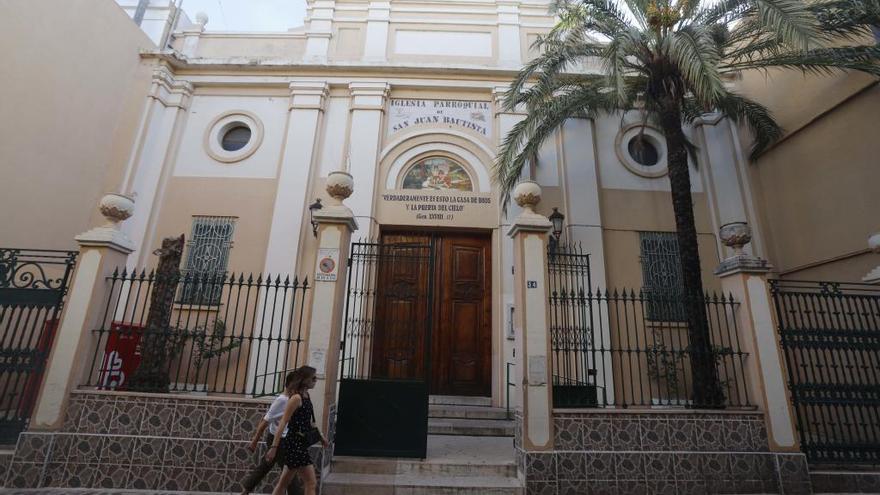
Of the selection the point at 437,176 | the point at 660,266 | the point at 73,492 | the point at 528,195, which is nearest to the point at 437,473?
the point at 528,195

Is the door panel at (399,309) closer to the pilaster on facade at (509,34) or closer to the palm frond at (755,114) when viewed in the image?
the pilaster on facade at (509,34)

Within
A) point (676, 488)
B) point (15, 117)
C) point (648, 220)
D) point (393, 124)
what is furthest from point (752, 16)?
point (15, 117)

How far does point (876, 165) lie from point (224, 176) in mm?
12296

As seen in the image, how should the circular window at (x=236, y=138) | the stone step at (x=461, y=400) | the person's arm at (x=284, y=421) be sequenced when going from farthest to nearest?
the circular window at (x=236, y=138)
the stone step at (x=461, y=400)
the person's arm at (x=284, y=421)

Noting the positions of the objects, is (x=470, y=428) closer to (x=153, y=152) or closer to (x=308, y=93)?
(x=308, y=93)

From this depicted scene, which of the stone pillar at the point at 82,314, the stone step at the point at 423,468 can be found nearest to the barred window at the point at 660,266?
the stone step at the point at 423,468

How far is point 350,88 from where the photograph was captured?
33.3 ft

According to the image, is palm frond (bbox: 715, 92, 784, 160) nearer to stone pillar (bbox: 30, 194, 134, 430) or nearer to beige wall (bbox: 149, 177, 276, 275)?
beige wall (bbox: 149, 177, 276, 275)

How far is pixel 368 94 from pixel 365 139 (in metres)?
1.18

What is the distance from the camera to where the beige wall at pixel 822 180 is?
7.47 meters

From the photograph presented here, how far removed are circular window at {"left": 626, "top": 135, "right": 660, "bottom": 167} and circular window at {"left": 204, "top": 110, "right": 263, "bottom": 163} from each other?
28.1 ft

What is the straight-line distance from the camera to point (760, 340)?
5488mm

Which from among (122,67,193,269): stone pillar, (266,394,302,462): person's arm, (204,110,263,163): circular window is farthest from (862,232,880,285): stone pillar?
(122,67,193,269): stone pillar

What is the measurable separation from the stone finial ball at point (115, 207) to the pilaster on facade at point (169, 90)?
220 inches
